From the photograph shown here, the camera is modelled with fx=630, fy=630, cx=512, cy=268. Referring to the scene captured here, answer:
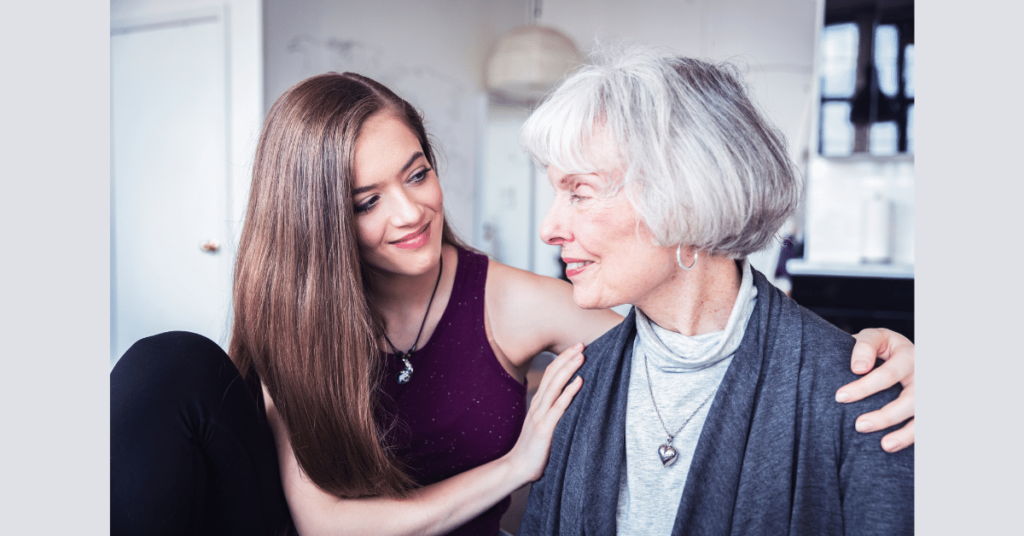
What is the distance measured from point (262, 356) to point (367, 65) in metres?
2.64

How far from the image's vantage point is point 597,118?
936mm

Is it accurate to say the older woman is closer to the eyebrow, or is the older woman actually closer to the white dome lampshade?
the eyebrow

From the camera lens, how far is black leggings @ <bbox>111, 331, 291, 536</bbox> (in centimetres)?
102

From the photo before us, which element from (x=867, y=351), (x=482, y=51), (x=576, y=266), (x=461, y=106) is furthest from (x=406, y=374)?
(x=482, y=51)

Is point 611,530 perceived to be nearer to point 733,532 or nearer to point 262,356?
point 733,532

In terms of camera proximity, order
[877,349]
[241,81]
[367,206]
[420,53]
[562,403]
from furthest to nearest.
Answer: [420,53], [241,81], [367,206], [562,403], [877,349]

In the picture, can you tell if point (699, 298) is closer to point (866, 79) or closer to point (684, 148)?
point (684, 148)

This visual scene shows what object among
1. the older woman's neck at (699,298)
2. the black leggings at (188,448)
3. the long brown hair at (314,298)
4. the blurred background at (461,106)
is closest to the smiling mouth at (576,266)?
the older woman's neck at (699,298)

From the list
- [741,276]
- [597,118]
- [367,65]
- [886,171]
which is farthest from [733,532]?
[886,171]

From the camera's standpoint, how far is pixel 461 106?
442cm

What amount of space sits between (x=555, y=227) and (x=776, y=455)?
0.46 metres

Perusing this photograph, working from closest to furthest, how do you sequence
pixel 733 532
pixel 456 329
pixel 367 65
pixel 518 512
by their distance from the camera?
pixel 733 532 < pixel 456 329 < pixel 518 512 < pixel 367 65

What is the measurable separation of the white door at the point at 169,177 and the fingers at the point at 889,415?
273cm

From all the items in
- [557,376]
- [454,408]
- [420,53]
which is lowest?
[454,408]
